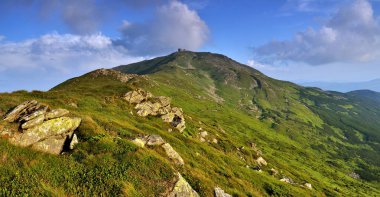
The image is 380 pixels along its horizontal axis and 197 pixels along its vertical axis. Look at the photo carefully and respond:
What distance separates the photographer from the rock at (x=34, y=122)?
2771 cm

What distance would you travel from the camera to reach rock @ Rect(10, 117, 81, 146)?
26.3 metres

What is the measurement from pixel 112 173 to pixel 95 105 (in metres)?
42.8

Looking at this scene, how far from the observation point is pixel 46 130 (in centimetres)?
2872

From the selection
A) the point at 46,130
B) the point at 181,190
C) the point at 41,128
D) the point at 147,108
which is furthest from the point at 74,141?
the point at 147,108

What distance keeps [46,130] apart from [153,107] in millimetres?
54959

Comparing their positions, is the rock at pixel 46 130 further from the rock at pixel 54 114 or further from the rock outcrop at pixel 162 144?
the rock outcrop at pixel 162 144

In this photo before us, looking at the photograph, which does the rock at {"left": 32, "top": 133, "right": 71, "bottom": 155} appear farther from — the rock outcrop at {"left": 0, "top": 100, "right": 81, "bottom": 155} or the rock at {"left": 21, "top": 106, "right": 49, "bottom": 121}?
the rock at {"left": 21, "top": 106, "right": 49, "bottom": 121}

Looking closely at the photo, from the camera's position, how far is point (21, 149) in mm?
24969

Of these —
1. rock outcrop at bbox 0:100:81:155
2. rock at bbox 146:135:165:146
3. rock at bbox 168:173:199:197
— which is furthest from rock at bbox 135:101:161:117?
rock at bbox 168:173:199:197

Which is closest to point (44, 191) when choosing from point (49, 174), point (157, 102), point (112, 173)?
point (49, 174)

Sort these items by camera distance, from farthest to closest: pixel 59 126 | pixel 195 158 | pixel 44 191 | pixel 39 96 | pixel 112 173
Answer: pixel 39 96 < pixel 195 158 < pixel 59 126 < pixel 112 173 < pixel 44 191

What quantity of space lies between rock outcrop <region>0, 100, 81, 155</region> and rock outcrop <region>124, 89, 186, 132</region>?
149ft

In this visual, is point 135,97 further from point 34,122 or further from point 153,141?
point 34,122

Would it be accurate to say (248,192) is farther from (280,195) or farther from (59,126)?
(59,126)
